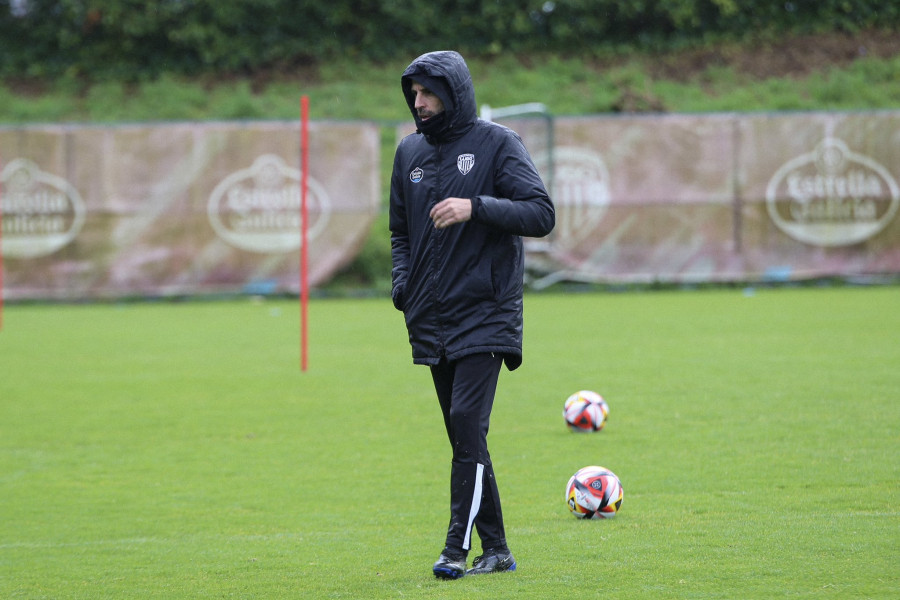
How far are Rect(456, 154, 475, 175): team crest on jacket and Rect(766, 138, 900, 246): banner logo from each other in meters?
16.8

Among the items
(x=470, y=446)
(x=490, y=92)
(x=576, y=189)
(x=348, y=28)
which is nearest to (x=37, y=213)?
(x=576, y=189)

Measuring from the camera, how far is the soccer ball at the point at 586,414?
8.22 meters

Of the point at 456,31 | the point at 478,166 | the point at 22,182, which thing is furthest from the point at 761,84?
the point at 478,166

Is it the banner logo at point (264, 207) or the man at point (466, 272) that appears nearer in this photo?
the man at point (466, 272)

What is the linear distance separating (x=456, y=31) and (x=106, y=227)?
46.2 ft

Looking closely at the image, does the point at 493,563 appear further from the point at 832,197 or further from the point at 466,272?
the point at 832,197

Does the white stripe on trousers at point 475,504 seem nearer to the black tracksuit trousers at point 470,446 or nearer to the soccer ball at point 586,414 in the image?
the black tracksuit trousers at point 470,446

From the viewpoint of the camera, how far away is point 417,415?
925 cm

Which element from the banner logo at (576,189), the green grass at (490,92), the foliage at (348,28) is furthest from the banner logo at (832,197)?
the foliage at (348,28)

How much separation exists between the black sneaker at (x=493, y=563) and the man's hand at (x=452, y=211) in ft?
4.52

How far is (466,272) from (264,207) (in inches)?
649

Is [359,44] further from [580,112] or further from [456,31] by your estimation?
[580,112]

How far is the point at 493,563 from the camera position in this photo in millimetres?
4871

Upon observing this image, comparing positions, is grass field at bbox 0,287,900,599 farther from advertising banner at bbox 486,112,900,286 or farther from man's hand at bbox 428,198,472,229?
advertising banner at bbox 486,112,900,286
